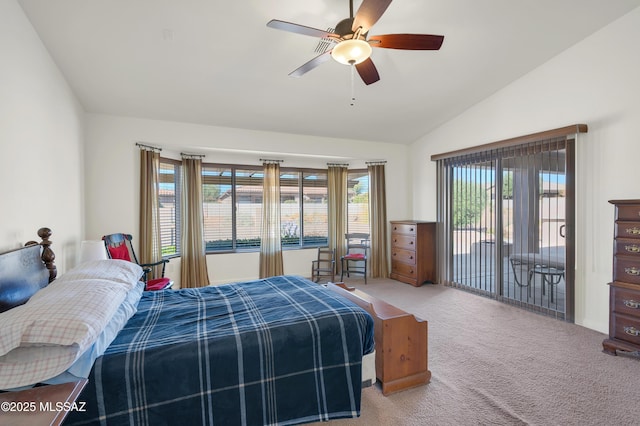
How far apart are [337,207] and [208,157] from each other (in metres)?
2.42

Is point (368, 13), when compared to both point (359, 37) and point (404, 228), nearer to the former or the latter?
point (359, 37)

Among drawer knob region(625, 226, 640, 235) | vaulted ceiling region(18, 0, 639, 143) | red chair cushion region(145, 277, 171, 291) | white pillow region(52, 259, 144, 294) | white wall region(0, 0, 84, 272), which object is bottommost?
red chair cushion region(145, 277, 171, 291)

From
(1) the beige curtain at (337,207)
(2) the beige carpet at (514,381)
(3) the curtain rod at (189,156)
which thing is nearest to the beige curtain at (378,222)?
(1) the beige curtain at (337,207)

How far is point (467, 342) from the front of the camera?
2.86 m

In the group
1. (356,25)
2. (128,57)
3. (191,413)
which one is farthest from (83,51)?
(191,413)

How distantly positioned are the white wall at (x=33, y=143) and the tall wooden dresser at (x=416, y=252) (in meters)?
4.52

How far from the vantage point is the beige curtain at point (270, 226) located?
497cm

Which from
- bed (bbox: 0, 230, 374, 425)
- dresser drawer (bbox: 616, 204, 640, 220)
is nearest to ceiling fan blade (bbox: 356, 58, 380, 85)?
bed (bbox: 0, 230, 374, 425)

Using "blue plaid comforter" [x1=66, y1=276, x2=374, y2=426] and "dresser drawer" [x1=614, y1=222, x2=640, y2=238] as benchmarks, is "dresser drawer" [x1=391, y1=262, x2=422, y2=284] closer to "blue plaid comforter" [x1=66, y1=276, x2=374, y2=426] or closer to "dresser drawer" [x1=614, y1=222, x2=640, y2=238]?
"dresser drawer" [x1=614, y1=222, x2=640, y2=238]

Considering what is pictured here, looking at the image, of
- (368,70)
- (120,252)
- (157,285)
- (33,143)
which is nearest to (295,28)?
(368,70)

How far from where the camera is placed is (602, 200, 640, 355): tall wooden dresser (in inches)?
98.5

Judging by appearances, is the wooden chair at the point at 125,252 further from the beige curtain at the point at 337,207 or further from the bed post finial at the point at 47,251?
the beige curtain at the point at 337,207

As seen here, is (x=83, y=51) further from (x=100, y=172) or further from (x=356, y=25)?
(x=356, y=25)

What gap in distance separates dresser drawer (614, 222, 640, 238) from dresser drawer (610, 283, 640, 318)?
0.45 metres
